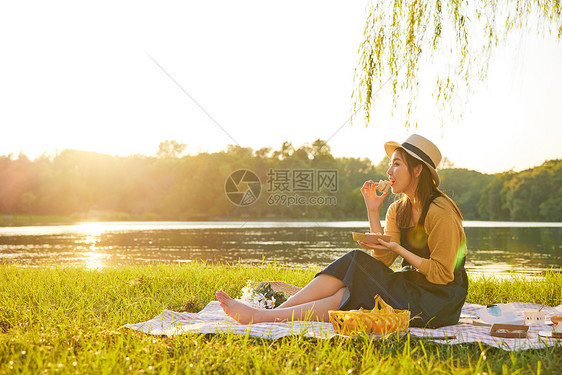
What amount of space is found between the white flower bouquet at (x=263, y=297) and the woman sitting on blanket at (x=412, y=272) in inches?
26.6

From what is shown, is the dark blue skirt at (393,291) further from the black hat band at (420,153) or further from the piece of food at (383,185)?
the black hat band at (420,153)

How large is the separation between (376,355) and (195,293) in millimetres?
2820

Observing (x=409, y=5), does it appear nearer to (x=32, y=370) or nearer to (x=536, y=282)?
(x=536, y=282)

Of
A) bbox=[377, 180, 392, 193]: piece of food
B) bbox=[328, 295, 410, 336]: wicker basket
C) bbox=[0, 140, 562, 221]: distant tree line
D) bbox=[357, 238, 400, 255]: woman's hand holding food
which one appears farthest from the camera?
bbox=[0, 140, 562, 221]: distant tree line

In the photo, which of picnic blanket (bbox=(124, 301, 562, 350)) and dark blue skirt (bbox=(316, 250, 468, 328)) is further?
dark blue skirt (bbox=(316, 250, 468, 328))

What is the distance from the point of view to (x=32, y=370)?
2.45 m

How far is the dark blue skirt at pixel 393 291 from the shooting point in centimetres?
346

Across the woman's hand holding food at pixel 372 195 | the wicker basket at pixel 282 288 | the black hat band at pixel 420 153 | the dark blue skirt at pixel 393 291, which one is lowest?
the wicker basket at pixel 282 288

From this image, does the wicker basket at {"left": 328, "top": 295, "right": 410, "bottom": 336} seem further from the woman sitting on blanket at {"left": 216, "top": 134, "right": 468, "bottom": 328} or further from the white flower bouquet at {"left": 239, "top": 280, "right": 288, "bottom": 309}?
the white flower bouquet at {"left": 239, "top": 280, "right": 288, "bottom": 309}

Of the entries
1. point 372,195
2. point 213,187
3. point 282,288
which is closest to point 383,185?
point 372,195

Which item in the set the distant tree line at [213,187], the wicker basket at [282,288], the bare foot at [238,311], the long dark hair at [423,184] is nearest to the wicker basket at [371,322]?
the bare foot at [238,311]

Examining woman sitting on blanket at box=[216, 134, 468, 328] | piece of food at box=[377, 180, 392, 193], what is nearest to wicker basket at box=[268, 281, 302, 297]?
woman sitting on blanket at box=[216, 134, 468, 328]

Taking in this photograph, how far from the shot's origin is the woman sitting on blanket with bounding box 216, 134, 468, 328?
3398mm

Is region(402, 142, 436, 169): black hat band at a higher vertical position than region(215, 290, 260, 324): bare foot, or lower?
higher
